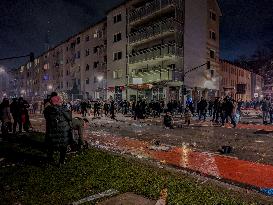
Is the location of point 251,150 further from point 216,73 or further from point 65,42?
point 65,42

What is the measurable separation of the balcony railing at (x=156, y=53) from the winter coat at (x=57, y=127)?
87.5 feet

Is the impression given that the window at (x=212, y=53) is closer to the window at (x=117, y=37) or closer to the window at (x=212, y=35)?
the window at (x=212, y=35)

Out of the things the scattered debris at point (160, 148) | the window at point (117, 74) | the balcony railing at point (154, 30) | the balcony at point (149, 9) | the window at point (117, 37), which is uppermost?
the balcony at point (149, 9)

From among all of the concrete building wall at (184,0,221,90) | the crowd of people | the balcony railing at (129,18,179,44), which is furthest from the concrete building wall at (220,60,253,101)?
the crowd of people

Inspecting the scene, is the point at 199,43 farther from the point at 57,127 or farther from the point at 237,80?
the point at 57,127

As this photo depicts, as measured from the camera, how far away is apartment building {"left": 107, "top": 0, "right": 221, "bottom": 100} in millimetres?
33656

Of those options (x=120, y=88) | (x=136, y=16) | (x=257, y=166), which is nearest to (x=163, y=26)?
(x=136, y=16)

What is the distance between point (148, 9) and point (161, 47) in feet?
19.2

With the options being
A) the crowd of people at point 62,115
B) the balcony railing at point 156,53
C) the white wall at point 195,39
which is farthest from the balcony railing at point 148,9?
the crowd of people at point 62,115

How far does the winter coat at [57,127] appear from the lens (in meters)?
6.80

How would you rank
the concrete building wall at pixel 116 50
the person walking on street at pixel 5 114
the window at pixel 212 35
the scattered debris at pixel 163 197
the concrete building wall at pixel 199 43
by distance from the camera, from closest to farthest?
the scattered debris at pixel 163 197 → the person walking on street at pixel 5 114 → the concrete building wall at pixel 199 43 → the window at pixel 212 35 → the concrete building wall at pixel 116 50

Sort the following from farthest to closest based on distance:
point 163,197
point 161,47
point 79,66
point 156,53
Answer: point 79,66 → point 156,53 → point 161,47 → point 163,197

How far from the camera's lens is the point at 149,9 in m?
36.0

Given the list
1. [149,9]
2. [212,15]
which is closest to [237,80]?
[212,15]
